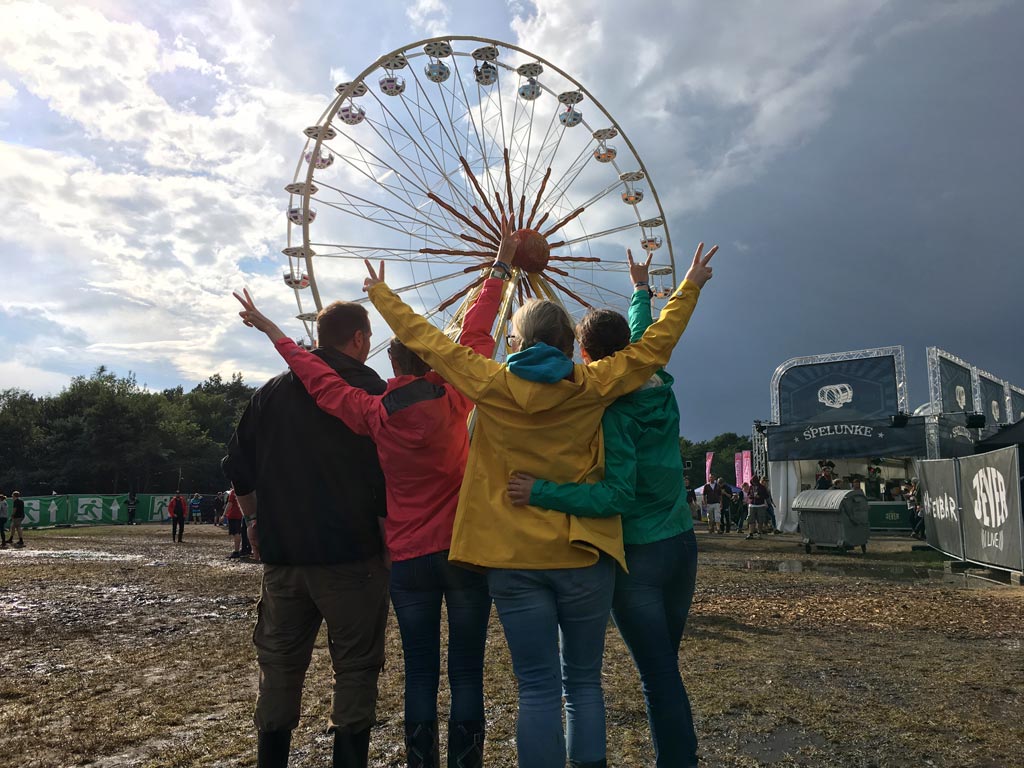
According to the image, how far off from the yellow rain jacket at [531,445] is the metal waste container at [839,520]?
13.9 meters

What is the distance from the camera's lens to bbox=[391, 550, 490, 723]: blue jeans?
8.12 feet

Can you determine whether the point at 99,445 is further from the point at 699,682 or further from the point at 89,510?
the point at 699,682

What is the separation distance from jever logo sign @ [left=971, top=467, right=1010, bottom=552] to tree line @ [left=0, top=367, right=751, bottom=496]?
36.1 meters

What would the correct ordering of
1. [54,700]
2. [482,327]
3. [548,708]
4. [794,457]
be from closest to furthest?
[548,708]
[482,327]
[54,700]
[794,457]

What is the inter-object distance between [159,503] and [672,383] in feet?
131

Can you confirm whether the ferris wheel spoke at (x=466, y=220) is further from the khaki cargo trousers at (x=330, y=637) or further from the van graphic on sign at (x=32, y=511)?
the van graphic on sign at (x=32, y=511)

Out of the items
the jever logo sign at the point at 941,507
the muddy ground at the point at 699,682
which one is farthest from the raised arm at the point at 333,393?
the jever logo sign at the point at 941,507

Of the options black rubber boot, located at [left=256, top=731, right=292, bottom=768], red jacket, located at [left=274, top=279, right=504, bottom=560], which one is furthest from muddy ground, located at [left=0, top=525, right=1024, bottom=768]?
red jacket, located at [left=274, top=279, right=504, bottom=560]

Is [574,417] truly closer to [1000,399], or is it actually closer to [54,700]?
[54,700]

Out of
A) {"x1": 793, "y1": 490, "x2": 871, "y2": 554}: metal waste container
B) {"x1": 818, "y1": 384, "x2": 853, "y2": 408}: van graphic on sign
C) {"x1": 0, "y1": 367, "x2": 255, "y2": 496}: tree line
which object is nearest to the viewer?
{"x1": 793, "y1": 490, "x2": 871, "y2": 554}: metal waste container

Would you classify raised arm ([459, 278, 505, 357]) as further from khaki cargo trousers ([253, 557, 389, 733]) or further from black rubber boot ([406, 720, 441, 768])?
black rubber boot ([406, 720, 441, 768])

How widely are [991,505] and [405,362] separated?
10188 millimetres

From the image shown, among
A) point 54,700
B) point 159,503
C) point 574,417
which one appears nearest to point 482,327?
point 574,417

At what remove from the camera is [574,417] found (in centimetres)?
229
